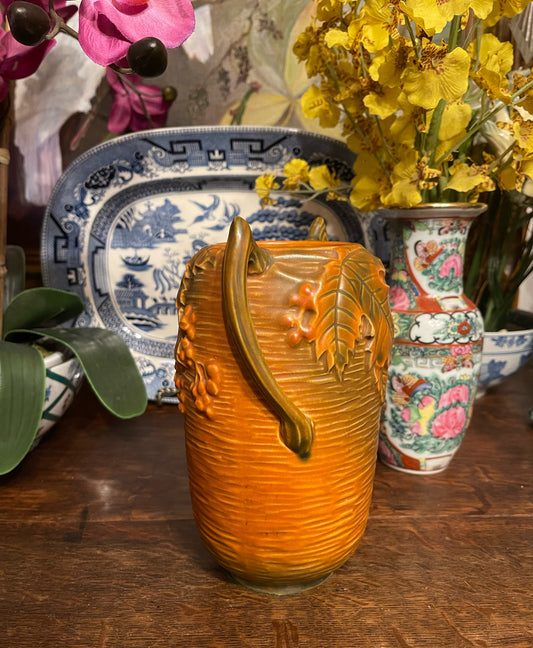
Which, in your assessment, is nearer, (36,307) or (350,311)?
(350,311)

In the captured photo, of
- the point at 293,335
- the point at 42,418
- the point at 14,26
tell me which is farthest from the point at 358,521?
the point at 14,26

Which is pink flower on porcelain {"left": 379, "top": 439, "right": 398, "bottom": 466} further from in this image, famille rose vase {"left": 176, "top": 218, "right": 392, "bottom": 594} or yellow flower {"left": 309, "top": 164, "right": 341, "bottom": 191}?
yellow flower {"left": 309, "top": 164, "right": 341, "bottom": 191}

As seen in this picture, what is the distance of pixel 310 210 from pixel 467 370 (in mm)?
318

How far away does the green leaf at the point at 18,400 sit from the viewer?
44 centimetres

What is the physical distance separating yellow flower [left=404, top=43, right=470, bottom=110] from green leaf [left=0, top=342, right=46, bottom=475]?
16.6 inches

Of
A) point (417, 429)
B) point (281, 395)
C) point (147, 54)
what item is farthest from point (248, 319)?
point (417, 429)

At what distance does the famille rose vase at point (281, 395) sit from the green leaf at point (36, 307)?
29 cm

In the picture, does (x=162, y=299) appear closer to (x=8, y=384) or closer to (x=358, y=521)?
(x=8, y=384)

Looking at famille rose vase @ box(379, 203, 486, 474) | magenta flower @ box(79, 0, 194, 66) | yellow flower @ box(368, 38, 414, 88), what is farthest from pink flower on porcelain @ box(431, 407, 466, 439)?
magenta flower @ box(79, 0, 194, 66)

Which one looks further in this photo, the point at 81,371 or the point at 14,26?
the point at 81,371

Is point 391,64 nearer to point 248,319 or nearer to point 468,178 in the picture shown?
point 468,178

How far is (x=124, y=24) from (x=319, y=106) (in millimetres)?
208

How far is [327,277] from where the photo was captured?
1.00 ft

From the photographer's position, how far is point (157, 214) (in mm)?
691
